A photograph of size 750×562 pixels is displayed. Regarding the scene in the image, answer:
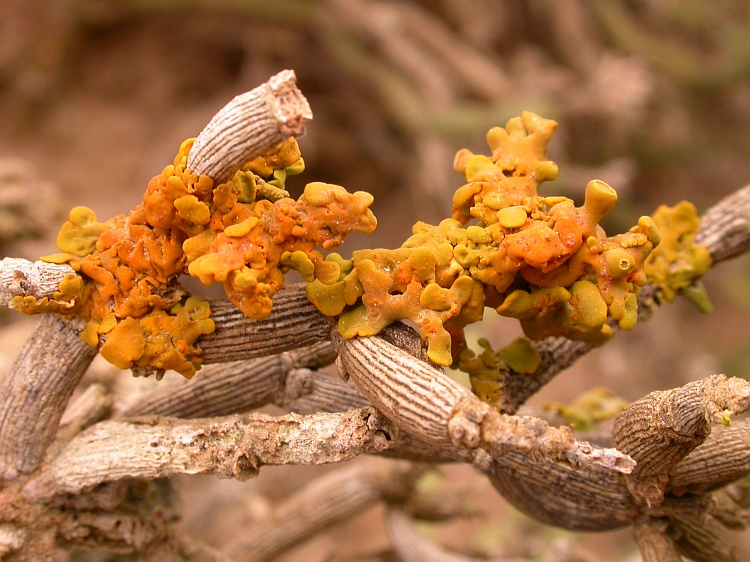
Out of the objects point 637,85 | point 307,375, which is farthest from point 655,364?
point 307,375

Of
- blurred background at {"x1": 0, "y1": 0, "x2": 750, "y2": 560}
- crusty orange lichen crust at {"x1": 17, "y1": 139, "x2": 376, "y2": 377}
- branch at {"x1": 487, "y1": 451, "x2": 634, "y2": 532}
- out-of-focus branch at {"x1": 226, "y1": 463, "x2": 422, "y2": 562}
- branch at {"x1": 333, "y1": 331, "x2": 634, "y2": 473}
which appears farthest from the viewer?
blurred background at {"x1": 0, "y1": 0, "x2": 750, "y2": 560}

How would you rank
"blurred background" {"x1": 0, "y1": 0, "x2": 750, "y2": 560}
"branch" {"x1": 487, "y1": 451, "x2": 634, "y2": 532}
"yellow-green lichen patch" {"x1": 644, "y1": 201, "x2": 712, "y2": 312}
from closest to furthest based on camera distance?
"branch" {"x1": 487, "y1": 451, "x2": 634, "y2": 532}
"yellow-green lichen patch" {"x1": 644, "y1": 201, "x2": 712, "y2": 312}
"blurred background" {"x1": 0, "y1": 0, "x2": 750, "y2": 560}

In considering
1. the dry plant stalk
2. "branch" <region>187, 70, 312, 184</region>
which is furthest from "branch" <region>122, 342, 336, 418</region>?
"branch" <region>187, 70, 312, 184</region>

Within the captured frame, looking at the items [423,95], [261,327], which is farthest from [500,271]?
[423,95]

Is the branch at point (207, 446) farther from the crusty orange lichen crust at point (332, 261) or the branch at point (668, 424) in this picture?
the branch at point (668, 424)

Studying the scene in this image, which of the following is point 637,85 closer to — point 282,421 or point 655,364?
point 655,364

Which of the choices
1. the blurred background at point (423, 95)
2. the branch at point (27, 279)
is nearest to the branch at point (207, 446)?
the branch at point (27, 279)

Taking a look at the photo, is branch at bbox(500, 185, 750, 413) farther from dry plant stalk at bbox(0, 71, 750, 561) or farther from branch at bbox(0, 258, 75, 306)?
A: branch at bbox(0, 258, 75, 306)
